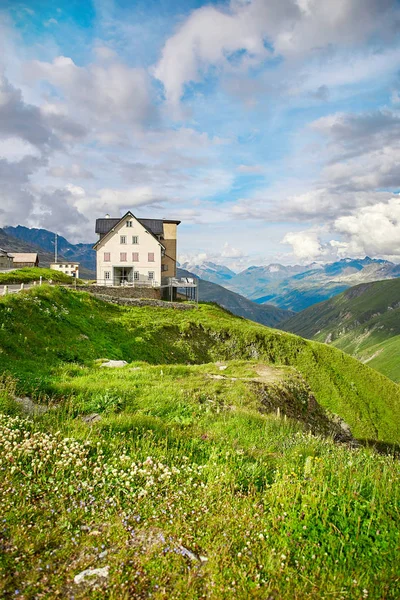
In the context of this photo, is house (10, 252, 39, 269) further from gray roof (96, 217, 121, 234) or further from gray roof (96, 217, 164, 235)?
gray roof (96, 217, 164, 235)

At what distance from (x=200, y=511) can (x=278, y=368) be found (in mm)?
22028

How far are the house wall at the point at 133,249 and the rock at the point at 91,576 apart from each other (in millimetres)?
65866

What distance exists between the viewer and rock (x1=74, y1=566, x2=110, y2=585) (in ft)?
13.5

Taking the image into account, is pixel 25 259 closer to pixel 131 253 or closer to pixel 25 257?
pixel 25 257

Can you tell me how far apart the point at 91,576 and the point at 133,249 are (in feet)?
223

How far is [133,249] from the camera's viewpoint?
69.5 m

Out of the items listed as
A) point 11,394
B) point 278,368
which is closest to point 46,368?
point 11,394

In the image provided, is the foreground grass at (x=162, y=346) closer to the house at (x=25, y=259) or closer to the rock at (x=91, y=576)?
the rock at (x=91, y=576)

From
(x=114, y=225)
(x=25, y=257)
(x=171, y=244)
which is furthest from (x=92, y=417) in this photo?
(x=25, y=257)

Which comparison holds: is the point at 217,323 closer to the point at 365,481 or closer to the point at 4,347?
the point at 4,347

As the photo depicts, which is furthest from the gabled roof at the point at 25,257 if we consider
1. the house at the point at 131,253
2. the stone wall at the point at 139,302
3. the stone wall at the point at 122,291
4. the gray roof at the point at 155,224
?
the stone wall at the point at 139,302

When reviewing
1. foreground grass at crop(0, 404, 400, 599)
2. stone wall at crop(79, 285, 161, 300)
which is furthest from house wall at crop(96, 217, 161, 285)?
foreground grass at crop(0, 404, 400, 599)

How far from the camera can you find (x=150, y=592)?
13.2 feet

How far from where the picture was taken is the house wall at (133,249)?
6938cm
